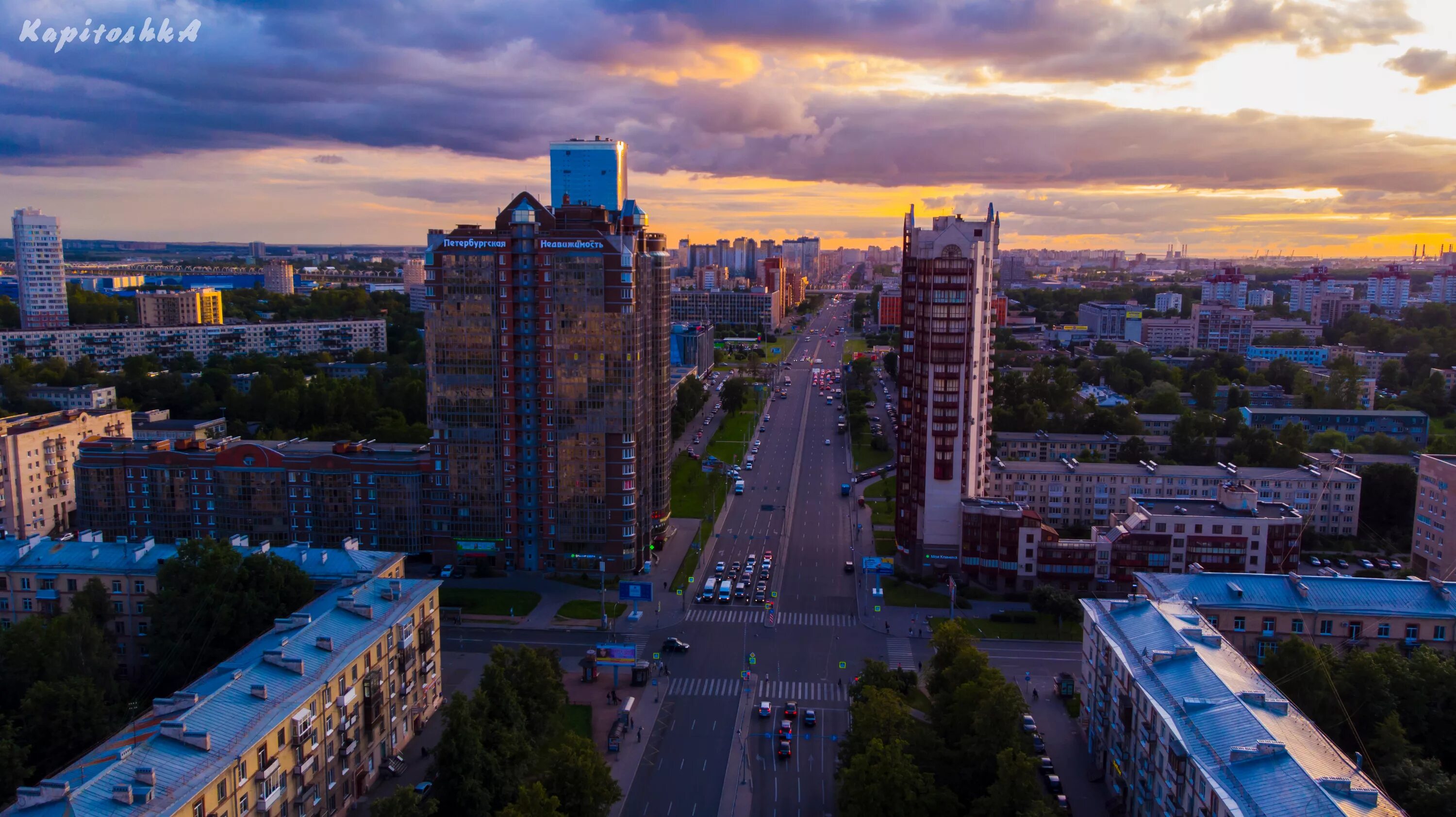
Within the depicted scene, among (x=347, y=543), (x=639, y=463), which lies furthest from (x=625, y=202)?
(x=347, y=543)

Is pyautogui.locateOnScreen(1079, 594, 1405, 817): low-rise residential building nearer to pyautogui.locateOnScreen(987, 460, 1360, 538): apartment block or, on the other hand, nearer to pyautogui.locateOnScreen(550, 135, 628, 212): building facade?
pyautogui.locateOnScreen(987, 460, 1360, 538): apartment block

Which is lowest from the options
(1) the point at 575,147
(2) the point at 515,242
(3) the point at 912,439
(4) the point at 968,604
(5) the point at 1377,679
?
(4) the point at 968,604

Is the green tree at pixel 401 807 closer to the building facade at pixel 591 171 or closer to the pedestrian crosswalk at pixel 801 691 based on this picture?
the pedestrian crosswalk at pixel 801 691

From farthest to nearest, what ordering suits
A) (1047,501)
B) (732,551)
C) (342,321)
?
(342,321) < (1047,501) < (732,551)

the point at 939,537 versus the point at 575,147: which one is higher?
the point at 575,147

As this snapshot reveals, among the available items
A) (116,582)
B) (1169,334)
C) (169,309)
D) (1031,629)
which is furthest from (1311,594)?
(169,309)

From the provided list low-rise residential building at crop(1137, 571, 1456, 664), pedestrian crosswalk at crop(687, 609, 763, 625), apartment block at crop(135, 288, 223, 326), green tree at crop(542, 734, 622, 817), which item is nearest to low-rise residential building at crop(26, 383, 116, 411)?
apartment block at crop(135, 288, 223, 326)

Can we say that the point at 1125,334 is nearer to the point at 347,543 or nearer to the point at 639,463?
the point at 639,463
